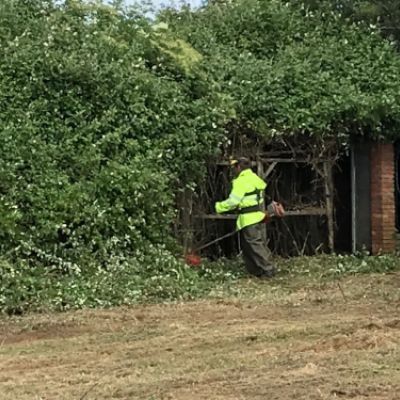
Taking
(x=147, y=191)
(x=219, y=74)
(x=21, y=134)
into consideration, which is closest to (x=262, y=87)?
(x=219, y=74)

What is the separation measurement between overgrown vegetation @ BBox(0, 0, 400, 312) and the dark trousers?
48cm

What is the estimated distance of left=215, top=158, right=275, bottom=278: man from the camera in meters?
13.4

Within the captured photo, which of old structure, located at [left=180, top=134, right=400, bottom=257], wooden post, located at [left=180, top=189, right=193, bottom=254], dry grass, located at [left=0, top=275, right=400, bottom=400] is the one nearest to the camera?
dry grass, located at [left=0, top=275, right=400, bottom=400]

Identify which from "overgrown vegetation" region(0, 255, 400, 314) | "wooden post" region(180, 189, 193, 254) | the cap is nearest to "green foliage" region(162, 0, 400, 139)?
the cap

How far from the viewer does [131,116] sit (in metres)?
13.8

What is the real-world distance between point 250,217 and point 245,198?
317 mm

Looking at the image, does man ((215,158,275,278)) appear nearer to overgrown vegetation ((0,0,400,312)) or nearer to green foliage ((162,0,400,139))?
overgrown vegetation ((0,0,400,312))

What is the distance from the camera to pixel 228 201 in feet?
44.0

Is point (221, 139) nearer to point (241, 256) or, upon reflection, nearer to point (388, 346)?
point (241, 256)

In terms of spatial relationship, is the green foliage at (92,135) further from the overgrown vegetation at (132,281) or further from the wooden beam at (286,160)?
the wooden beam at (286,160)

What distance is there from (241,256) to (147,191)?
8.30 ft

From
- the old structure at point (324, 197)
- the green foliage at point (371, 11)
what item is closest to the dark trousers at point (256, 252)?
the old structure at point (324, 197)

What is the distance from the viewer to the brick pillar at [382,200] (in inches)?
620

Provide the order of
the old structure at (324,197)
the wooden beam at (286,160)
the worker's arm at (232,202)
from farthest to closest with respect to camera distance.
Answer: the old structure at (324,197) → the wooden beam at (286,160) → the worker's arm at (232,202)
